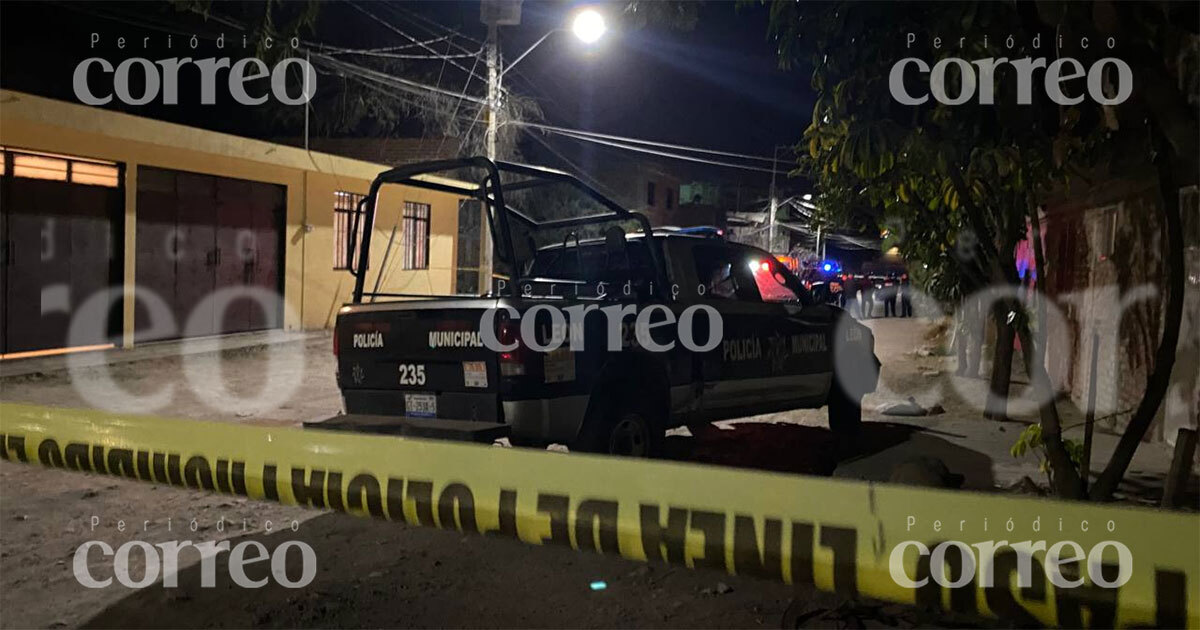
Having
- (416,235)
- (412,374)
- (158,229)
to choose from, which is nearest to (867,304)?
(416,235)

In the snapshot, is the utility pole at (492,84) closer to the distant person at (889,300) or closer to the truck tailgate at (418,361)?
the truck tailgate at (418,361)

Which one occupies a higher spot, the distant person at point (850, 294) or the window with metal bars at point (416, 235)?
the window with metal bars at point (416, 235)

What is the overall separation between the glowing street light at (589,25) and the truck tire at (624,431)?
9.09 metres

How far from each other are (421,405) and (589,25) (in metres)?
9.61

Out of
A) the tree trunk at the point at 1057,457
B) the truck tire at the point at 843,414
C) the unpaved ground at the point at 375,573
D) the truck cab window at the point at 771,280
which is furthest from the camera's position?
the truck tire at the point at 843,414

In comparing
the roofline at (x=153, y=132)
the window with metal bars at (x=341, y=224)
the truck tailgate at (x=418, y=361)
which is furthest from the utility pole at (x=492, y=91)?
the truck tailgate at (x=418, y=361)

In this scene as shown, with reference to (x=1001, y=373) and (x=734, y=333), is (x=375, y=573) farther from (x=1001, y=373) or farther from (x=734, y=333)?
(x=1001, y=373)

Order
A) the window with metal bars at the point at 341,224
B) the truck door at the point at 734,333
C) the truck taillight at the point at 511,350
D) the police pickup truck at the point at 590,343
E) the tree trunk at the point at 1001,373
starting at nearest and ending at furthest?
1. the truck taillight at the point at 511,350
2. the police pickup truck at the point at 590,343
3. the truck door at the point at 734,333
4. the tree trunk at the point at 1001,373
5. the window with metal bars at the point at 341,224

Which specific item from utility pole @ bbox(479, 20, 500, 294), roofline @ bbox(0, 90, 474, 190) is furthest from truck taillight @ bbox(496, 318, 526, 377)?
utility pole @ bbox(479, 20, 500, 294)

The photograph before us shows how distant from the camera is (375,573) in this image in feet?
14.0

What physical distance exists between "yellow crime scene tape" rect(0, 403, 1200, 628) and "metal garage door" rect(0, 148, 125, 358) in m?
9.75

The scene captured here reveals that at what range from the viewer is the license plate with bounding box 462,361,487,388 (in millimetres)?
4789

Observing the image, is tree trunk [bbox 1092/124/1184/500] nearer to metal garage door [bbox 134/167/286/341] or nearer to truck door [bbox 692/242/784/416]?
truck door [bbox 692/242/784/416]

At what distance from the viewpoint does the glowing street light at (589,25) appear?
43.0 ft
